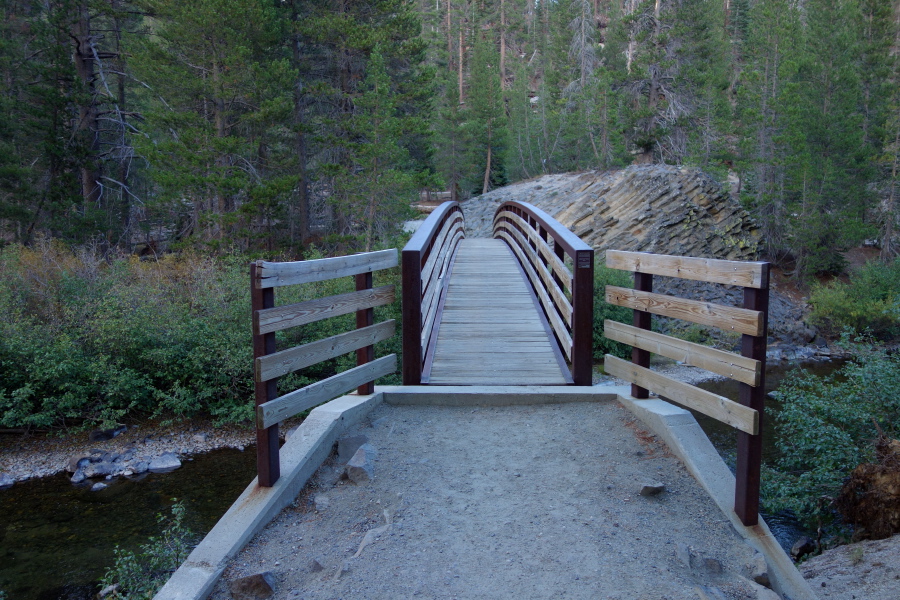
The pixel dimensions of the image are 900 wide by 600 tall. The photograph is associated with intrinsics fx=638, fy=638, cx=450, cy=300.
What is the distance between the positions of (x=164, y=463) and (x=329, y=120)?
43.8 feet

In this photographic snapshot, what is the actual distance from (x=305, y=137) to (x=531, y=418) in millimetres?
19192

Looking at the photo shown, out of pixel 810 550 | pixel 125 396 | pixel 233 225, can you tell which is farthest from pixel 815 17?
pixel 125 396

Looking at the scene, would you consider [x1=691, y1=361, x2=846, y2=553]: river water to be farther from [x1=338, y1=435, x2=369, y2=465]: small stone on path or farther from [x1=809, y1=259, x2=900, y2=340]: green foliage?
[x1=338, y1=435, x2=369, y2=465]: small stone on path

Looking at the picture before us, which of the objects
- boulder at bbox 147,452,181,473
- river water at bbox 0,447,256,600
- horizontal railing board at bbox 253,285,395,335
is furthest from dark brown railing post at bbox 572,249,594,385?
boulder at bbox 147,452,181,473

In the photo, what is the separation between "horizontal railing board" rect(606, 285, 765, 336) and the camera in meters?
3.17

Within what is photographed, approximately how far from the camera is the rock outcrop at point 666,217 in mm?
20031

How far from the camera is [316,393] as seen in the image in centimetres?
414

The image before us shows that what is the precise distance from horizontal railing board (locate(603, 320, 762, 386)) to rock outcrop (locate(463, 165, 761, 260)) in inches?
608

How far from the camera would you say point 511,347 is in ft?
21.0

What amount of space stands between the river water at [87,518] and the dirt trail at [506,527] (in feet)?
13.1

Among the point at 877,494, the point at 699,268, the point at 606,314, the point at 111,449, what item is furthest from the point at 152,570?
the point at 606,314

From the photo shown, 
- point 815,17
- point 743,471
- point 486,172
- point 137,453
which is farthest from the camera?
point 486,172

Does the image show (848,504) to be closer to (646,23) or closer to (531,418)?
(531,418)

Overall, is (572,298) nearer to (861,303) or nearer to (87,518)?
(87,518)
